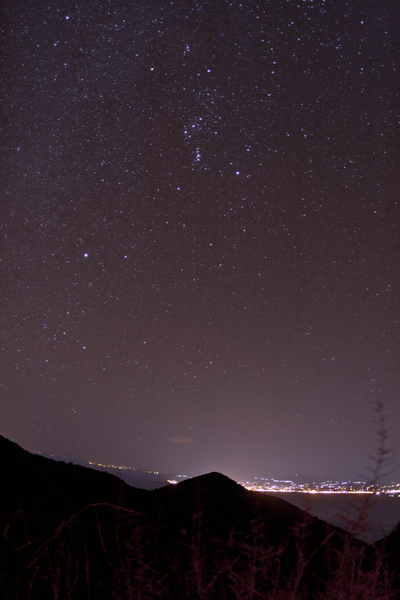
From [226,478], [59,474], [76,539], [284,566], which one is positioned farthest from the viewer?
[226,478]

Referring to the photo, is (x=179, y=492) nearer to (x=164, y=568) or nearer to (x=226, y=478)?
(x=226, y=478)

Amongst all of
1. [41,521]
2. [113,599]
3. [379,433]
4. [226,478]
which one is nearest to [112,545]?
[41,521]

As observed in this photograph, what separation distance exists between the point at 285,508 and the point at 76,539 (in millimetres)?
8241

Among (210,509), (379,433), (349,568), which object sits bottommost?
(210,509)

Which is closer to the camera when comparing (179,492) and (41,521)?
(41,521)

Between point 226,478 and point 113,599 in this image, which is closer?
point 113,599

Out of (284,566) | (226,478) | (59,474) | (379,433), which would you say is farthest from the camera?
(226,478)

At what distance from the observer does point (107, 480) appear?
1144 centimetres

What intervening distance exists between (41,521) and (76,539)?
3.56 ft

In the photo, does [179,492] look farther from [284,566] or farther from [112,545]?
[112,545]

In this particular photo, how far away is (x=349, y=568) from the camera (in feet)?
8.09

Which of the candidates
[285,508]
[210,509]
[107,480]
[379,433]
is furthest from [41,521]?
[285,508]

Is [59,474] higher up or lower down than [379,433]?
lower down

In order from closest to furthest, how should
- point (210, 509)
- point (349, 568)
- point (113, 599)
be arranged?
point (349, 568) < point (113, 599) < point (210, 509)
